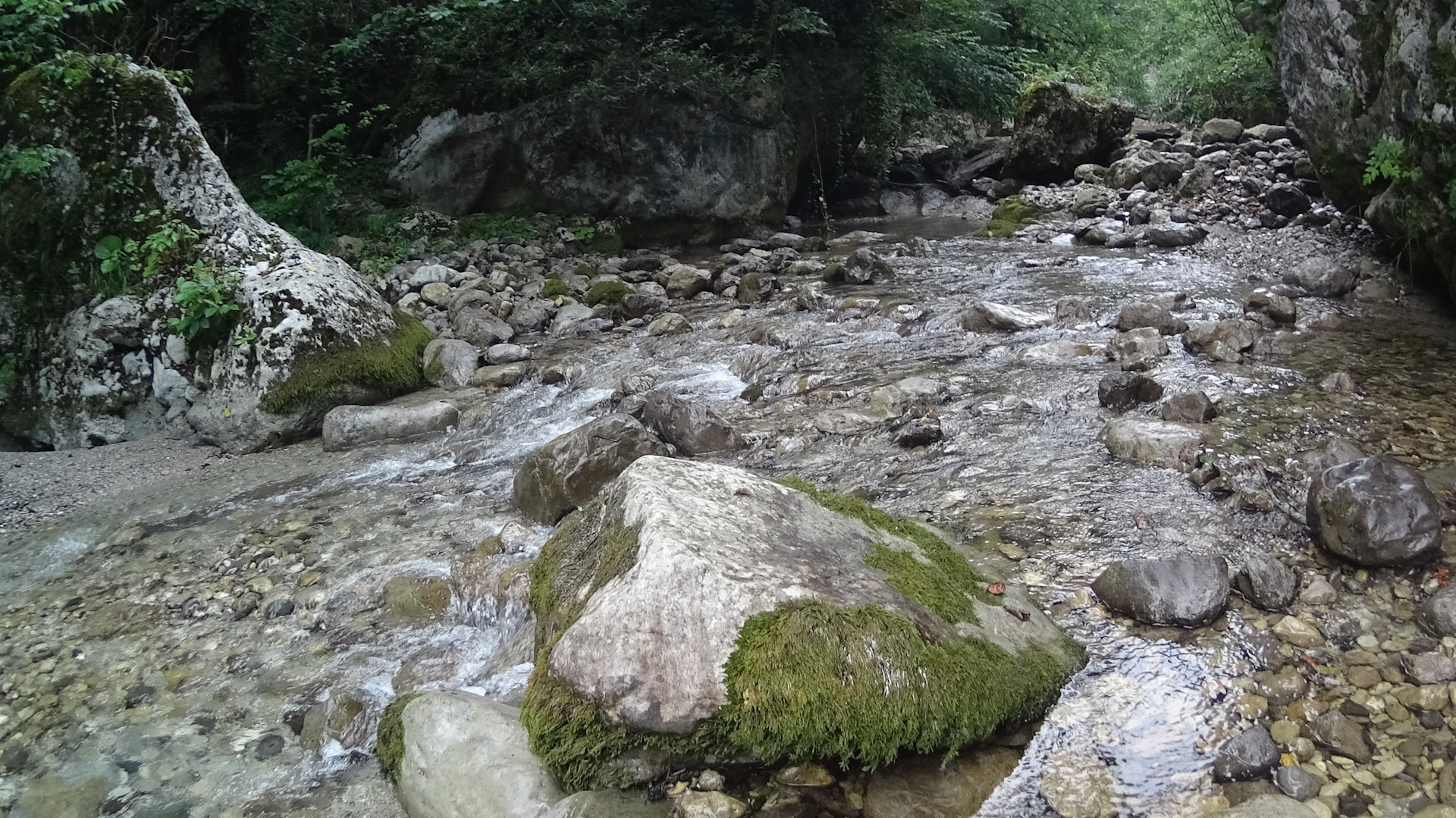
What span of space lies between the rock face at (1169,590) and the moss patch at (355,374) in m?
5.84

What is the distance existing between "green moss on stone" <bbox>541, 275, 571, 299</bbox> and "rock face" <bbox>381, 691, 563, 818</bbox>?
777cm

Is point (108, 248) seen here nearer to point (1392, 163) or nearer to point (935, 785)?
point (935, 785)

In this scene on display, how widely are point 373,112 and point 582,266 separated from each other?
15.7 ft

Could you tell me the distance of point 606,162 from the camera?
13469mm

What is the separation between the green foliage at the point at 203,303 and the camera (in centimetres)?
668

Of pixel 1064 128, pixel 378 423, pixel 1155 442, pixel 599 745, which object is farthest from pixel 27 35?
pixel 1064 128

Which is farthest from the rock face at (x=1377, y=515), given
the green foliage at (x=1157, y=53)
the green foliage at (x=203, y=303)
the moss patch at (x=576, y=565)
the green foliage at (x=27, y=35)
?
the green foliage at (x=1157, y=53)

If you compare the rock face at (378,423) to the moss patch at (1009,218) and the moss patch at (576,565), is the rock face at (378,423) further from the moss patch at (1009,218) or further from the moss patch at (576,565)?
the moss patch at (1009,218)

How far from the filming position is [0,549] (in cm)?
484

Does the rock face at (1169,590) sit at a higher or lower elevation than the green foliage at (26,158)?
lower

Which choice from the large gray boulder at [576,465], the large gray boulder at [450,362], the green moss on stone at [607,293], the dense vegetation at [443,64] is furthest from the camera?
the dense vegetation at [443,64]

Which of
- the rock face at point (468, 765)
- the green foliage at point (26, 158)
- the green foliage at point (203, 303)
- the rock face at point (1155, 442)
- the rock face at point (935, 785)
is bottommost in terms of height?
the rock face at point (935, 785)

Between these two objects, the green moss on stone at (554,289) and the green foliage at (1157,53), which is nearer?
the green moss on stone at (554,289)

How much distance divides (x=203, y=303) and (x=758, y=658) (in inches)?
246
